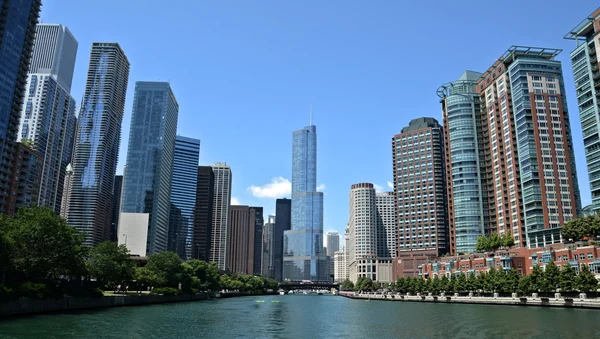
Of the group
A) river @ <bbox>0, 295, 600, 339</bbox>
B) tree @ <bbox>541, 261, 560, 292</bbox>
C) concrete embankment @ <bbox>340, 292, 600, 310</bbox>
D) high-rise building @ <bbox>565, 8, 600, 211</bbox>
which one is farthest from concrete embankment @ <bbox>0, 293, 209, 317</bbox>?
high-rise building @ <bbox>565, 8, 600, 211</bbox>

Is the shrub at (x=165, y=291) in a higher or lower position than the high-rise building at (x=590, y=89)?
lower

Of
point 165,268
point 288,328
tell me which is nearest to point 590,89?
point 288,328

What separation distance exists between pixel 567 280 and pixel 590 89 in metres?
76.6

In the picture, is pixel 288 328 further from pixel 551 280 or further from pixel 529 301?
pixel 529 301

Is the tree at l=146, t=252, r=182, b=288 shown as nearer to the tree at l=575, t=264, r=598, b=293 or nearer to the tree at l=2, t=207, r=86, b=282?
the tree at l=2, t=207, r=86, b=282

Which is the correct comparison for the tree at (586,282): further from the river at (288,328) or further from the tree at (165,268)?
the tree at (165,268)

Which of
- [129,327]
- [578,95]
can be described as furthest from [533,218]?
[129,327]

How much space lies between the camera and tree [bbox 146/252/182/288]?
17400 cm

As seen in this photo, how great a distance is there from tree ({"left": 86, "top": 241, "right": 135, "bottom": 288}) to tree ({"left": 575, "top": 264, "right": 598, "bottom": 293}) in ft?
414

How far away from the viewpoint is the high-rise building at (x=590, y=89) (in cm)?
16712

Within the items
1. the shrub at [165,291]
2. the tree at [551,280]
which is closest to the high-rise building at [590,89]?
the tree at [551,280]

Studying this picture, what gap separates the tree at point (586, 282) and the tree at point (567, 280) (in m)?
1.26

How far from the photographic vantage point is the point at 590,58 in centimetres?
17288

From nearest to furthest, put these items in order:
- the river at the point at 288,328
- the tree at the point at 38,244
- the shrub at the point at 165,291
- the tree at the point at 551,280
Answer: the river at the point at 288,328, the tree at the point at 38,244, the tree at the point at 551,280, the shrub at the point at 165,291
